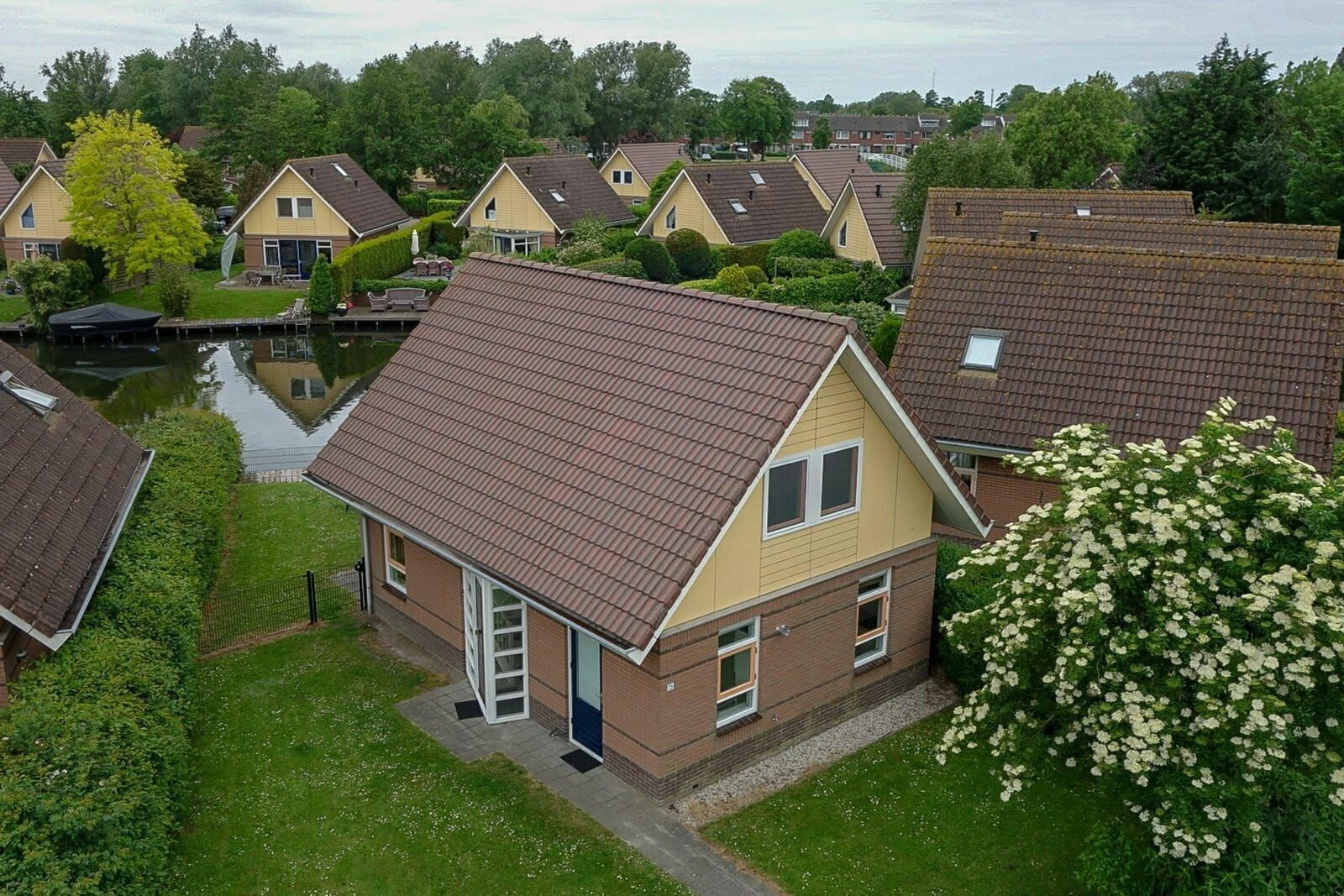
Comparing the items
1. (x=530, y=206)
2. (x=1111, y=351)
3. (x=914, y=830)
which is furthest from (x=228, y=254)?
(x=914, y=830)

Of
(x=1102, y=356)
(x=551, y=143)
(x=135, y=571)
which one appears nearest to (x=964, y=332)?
(x=1102, y=356)

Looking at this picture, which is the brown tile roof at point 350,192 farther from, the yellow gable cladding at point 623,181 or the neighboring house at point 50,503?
the neighboring house at point 50,503

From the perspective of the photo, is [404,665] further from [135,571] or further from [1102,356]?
[1102,356]

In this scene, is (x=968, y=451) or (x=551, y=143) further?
(x=551, y=143)

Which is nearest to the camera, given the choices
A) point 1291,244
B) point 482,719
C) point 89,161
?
point 482,719

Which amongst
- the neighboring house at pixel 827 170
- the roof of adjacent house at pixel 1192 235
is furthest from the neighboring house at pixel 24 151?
the roof of adjacent house at pixel 1192 235

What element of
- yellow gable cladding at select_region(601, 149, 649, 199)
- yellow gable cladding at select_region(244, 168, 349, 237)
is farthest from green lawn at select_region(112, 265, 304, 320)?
yellow gable cladding at select_region(601, 149, 649, 199)

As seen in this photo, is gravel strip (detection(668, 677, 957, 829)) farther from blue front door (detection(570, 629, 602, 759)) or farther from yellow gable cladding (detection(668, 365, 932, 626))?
yellow gable cladding (detection(668, 365, 932, 626))
